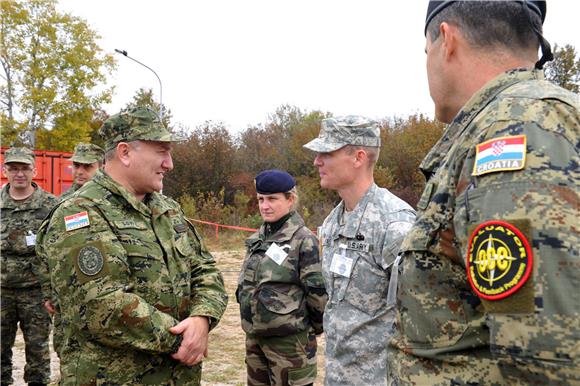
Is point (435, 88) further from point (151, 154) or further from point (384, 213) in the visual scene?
point (151, 154)

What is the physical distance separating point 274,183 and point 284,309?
0.96 m

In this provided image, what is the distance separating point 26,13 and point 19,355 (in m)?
23.1

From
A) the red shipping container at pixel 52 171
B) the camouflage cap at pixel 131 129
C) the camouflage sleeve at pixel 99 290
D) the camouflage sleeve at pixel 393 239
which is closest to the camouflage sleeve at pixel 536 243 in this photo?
the camouflage sleeve at pixel 393 239

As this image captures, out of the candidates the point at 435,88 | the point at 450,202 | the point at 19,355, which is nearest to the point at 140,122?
the point at 435,88

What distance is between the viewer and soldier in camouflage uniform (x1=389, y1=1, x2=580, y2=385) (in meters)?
1.06

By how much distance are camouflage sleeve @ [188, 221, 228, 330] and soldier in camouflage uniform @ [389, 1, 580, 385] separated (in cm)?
154

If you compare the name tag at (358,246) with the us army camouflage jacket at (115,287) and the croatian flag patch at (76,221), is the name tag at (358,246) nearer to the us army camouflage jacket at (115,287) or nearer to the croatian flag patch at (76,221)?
the us army camouflage jacket at (115,287)

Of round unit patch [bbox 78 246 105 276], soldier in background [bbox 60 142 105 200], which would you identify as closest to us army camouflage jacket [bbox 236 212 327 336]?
round unit patch [bbox 78 246 105 276]

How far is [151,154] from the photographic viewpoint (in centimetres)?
286

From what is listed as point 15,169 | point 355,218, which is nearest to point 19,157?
point 15,169

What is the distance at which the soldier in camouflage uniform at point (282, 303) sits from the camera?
139 inches

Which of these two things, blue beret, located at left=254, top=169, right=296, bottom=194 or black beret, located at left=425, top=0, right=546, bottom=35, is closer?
black beret, located at left=425, top=0, right=546, bottom=35

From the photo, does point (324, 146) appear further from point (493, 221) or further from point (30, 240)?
point (30, 240)

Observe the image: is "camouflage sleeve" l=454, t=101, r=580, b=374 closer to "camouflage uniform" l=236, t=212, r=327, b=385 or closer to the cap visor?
the cap visor
